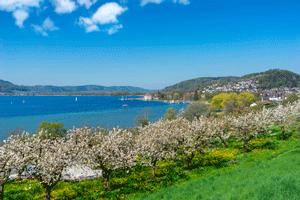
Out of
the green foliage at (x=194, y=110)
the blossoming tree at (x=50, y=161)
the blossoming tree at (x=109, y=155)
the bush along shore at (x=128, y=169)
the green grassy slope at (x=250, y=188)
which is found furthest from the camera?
the green foliage at (x=194, y=110)

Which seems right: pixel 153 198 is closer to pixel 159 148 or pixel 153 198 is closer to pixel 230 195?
pixel 230 195

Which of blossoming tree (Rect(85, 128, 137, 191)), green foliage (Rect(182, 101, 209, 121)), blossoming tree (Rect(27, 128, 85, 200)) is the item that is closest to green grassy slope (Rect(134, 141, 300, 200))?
blossoming tree (Rect(85, 128, 137, 191))

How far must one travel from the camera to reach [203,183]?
545 inches

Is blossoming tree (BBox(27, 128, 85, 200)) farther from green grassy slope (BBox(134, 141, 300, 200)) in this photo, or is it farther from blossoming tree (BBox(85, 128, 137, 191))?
green grassy slope (BBox(134, 141, 300, 200))

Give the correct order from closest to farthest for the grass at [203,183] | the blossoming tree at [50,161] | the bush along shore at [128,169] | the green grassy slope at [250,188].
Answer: the green grassy slope at [250,188] < the grass at [203,183] < the bush along shore at [128,169] < the blossoming tree at [50,161]

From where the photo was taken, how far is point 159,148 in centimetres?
1873

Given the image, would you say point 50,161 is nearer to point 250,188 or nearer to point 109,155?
point 109,155

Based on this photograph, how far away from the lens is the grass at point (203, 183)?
934 centimetres

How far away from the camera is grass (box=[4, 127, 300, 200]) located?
9336 mm

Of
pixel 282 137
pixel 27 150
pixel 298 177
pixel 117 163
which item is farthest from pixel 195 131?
pixel 282 137

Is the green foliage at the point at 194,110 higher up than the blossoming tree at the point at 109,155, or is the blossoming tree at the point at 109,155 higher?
the blossoming tree at the point at 109,155

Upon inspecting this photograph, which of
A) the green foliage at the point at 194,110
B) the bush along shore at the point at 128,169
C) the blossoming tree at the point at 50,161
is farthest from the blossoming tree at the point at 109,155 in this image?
the green foliage at the point at 194,110

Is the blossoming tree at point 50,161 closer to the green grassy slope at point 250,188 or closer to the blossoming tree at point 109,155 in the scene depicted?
the blossoming tree at point 109,155

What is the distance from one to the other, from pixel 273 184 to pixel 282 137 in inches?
1015
